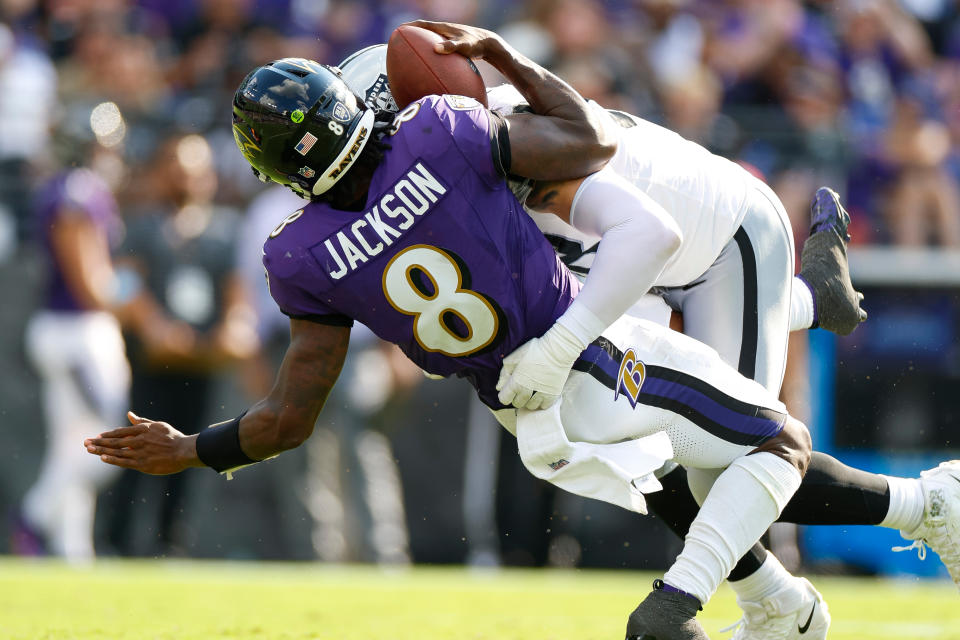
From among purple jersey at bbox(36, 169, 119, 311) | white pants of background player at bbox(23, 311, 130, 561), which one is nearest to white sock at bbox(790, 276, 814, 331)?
white pants of background player at bbox(23, 311, 130, 561)

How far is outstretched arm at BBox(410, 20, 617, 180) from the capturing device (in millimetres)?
3240

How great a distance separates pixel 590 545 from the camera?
7.77 metres

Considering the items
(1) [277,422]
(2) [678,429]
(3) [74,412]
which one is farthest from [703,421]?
(3) [74,412]

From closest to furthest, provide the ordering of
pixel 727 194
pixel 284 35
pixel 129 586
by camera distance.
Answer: pixel 727 194 < pixel 129 586 < pixel 284 35

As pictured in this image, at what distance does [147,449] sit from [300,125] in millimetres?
980

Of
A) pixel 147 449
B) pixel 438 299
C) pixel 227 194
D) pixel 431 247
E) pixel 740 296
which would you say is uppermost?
pixel 431 247

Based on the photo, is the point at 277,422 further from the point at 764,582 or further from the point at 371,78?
the point at 764,582

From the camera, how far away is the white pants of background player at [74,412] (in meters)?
7.44

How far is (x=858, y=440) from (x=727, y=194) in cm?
408

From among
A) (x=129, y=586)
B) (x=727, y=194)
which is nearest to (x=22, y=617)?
(x=129, y=586)

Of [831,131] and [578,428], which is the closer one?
[578,428]

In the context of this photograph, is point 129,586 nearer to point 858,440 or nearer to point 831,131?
point 858,440

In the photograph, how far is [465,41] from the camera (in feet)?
11.2

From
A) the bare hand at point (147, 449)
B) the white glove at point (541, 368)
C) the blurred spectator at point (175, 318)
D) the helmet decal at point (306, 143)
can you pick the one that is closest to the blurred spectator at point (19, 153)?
the blurred spectator at point (175, 318)
